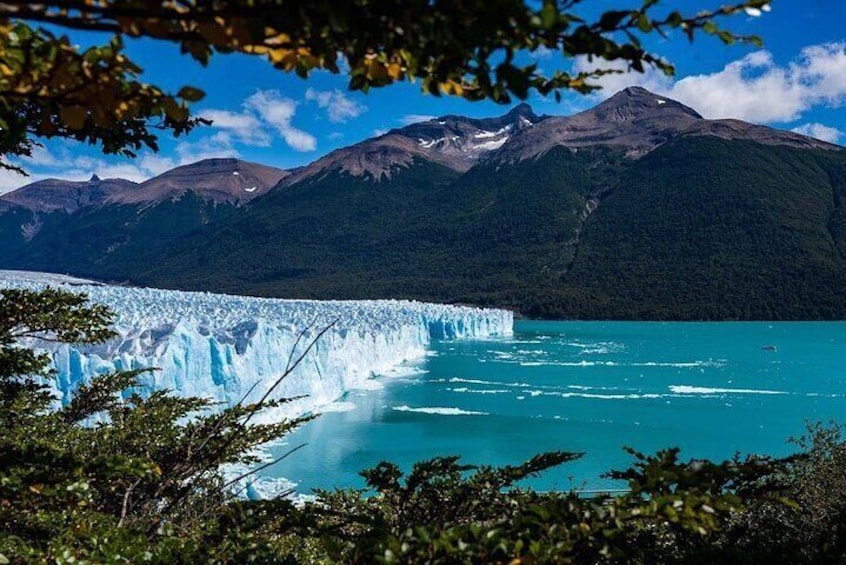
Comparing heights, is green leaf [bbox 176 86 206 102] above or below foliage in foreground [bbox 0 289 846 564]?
above

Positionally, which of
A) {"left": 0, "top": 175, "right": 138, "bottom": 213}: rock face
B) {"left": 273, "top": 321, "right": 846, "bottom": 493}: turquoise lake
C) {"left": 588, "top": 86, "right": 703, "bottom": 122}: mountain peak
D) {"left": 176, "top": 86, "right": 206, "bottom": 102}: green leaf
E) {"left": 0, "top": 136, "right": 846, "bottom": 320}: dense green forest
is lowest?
{"left": 273, "top": 321, "right": 846, "bottom": 493}: turquoise lake

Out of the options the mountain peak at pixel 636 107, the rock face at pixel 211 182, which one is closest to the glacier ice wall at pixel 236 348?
the mountain peak at pixel 636 107

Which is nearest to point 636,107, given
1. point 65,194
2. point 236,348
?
point 236,348

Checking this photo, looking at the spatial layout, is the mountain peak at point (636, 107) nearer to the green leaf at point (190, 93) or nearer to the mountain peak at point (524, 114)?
the mountain peak at point (524, 114)

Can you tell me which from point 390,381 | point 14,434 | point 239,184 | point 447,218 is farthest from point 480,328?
point 239,184

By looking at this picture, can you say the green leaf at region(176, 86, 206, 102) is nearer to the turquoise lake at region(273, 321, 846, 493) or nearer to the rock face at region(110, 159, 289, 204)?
the turquoise lake at region(273, 321, 846, 493)

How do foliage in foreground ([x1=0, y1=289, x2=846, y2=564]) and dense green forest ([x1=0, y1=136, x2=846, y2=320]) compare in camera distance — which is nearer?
foliage in foreground ([x1=0, y1=289, x2=846, y2=564])

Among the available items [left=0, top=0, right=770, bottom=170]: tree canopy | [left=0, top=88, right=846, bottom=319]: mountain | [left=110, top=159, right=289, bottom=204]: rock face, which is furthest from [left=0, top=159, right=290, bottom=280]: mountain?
[left=0, top=0, right=770, bottom=170]: tree canopy

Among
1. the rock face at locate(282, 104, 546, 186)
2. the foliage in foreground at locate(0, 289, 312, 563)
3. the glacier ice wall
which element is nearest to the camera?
the foliage in foreground at locate(0, 289, 312, 563)
